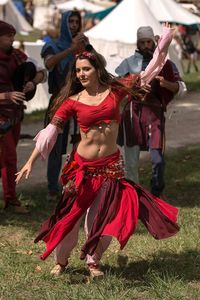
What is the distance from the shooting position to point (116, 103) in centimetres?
545

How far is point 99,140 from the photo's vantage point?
17.8 ft

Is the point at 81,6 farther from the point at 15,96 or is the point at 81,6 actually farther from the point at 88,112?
the point at 88,112

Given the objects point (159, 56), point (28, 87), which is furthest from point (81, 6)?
point (159, 56)

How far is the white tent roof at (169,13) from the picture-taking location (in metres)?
26.0

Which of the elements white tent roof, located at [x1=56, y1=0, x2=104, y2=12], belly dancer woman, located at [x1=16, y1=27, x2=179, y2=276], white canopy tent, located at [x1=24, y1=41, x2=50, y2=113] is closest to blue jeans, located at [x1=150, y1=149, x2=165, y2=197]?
belly dancer woman, located at [x1=16, y1=27, x2=179, y2=276]

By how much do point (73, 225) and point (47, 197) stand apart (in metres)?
2.82

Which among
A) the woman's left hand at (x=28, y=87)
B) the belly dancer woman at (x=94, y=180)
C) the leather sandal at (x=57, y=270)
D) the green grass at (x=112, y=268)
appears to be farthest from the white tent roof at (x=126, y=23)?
the leather sandal at (x=57, y=270)

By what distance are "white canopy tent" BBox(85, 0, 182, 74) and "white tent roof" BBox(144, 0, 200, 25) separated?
4.48 m

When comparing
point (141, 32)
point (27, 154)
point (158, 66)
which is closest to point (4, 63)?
point (141, 32)

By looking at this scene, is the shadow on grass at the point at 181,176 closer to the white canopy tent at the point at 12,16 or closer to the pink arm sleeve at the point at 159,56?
the pink arm sleeve at the point at 159,56

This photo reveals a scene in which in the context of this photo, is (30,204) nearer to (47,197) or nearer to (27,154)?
(47,197)

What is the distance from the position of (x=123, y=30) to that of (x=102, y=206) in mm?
15490

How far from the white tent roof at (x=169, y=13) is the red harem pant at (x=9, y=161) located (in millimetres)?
18543

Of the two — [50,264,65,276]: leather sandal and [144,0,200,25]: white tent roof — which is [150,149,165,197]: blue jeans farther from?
[144,0,200,25]: white tent roof
